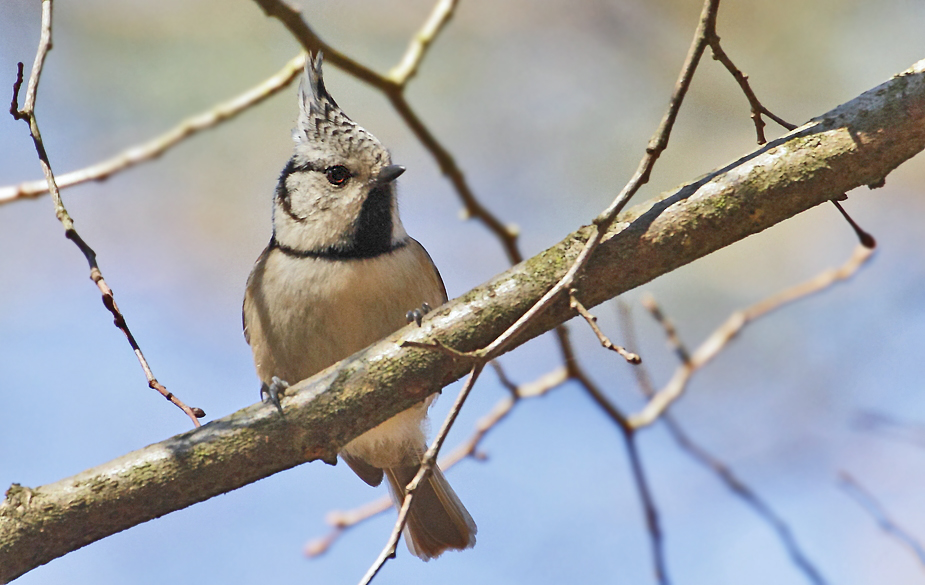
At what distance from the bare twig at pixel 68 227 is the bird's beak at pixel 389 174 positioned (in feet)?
5.76

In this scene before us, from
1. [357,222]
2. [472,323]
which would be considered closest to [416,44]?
[357,222]

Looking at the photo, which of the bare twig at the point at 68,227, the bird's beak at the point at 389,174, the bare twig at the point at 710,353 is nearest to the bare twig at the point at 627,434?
the bare twig at the point at 710,353

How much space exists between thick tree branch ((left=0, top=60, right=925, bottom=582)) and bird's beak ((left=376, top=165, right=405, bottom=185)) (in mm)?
1481

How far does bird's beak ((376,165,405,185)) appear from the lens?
462cm

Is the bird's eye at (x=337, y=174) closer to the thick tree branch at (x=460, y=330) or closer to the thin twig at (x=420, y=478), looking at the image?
the thick tree branch at (x=460, y=330)

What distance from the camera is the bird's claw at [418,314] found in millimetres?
3289

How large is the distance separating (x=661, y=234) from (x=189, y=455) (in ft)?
5.61

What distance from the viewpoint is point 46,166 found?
3121 mm

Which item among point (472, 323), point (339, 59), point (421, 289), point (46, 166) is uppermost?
point (339, 59)

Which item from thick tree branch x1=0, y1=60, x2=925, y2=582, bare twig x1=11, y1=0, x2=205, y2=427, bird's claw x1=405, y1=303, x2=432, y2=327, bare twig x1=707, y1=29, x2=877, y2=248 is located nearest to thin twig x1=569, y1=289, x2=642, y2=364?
thick tree branch x1=0, y1=60, x2=925, y2=582

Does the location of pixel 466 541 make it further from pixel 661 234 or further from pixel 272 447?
pixel 661 234

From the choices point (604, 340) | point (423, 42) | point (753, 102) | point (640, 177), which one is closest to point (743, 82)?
point (753, 102)

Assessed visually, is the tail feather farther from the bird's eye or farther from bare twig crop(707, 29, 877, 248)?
bare twig crop(707, 29, 877, 248)

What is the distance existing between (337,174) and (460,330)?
1.77 m
